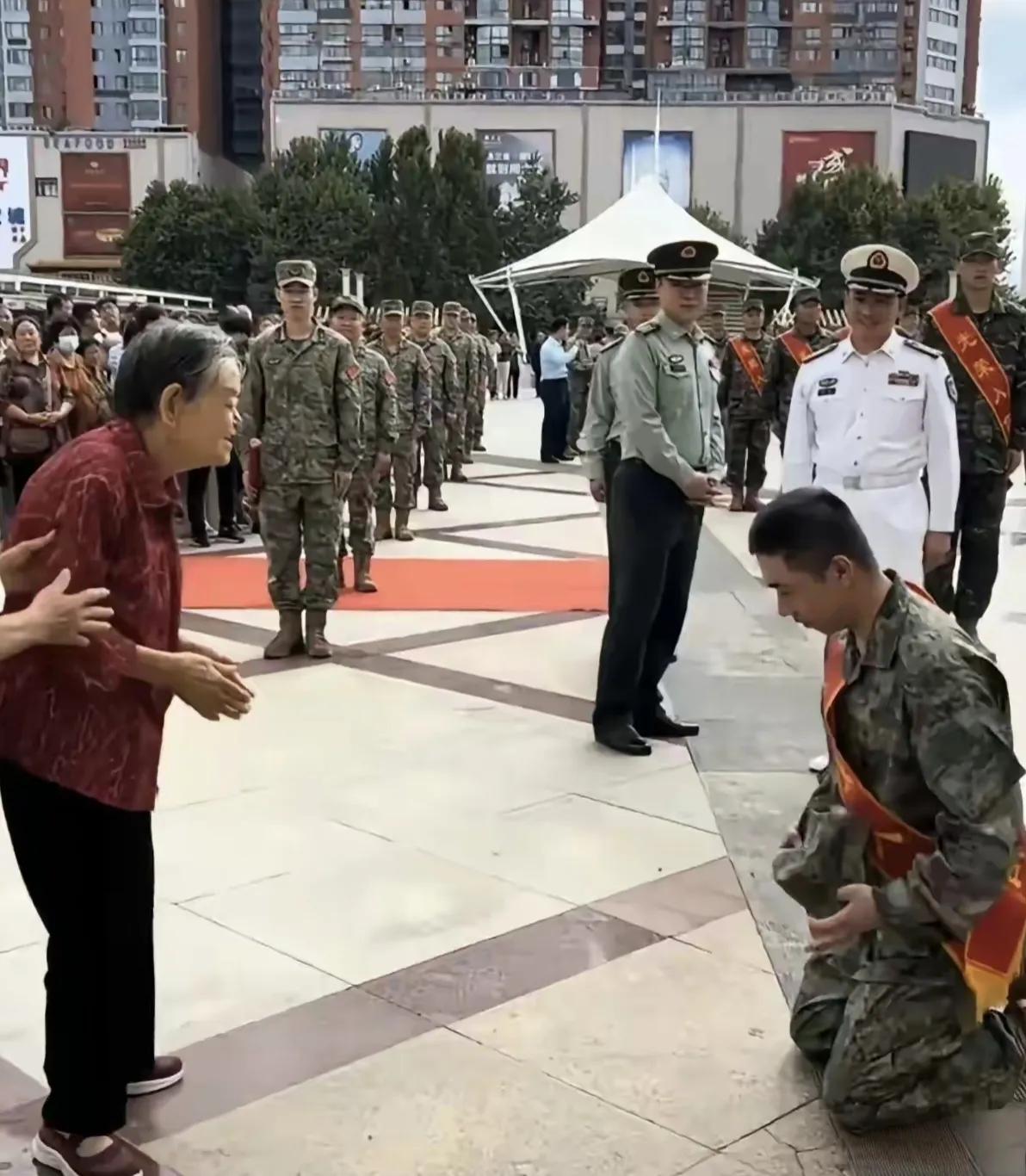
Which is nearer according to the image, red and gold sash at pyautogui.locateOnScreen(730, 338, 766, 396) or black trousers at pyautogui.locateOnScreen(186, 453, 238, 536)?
black trousers at pyautogui.locateOnScreen(186, 453, 238, 536)

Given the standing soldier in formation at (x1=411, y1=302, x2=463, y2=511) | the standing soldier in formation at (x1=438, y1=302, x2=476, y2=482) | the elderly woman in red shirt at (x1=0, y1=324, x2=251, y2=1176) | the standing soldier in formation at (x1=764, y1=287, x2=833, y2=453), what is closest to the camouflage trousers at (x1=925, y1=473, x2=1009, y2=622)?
Result: the elderly woman in red shirt at (x1=0, y1=324, x2=251, y2=1176)

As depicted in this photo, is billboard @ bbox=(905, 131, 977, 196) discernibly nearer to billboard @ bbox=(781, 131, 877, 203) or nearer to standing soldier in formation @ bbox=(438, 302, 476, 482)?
billboard @ bbox=(781, 131, 877, 203)

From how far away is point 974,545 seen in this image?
633 centimetres

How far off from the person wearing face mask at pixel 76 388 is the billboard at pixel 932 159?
6802 cm

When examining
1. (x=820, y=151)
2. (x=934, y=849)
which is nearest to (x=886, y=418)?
(x=934, y=849)

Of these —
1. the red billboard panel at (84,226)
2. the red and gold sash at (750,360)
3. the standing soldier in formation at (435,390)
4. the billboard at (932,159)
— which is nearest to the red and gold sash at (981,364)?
the red and gold sash at (750,360)

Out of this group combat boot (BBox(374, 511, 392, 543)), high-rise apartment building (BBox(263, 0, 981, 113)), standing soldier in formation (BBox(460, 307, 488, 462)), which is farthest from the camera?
high-rise apartment building (BBox(263, 0, 981, 113))

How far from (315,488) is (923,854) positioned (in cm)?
446

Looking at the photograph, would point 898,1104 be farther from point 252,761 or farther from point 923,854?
point 252,761

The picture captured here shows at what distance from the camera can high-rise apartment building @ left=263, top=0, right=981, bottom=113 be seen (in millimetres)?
93250

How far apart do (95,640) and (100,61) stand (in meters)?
108

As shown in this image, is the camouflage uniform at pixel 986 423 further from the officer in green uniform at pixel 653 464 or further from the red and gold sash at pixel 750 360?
the red and gold sash at pixel 750 360

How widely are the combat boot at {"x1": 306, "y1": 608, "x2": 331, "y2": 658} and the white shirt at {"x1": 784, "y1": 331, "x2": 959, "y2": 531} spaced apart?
9.10 ft

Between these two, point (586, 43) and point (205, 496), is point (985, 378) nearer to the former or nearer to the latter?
point (205, 496)
